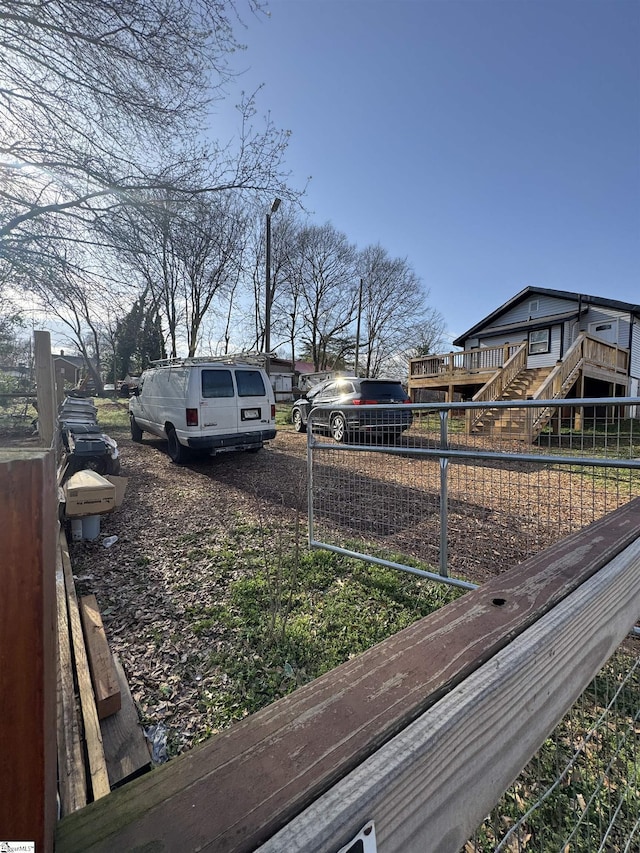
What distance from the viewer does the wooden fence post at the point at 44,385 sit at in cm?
393

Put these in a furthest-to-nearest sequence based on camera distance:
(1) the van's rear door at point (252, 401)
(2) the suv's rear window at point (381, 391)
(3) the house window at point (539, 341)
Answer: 1. (3) the house window at point (539, 341)
2. (2) the suv's rear window at point (381, 391)
3. (1) the van's rear door at point (252, 401)

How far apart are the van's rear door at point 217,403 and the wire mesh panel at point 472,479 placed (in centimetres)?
287

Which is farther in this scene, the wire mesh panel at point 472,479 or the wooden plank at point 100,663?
the wire mesh panel at point 472,479

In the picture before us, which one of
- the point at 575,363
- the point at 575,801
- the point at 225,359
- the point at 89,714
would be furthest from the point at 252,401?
the point at 575,363

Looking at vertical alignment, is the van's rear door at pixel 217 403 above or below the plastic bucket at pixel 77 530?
above

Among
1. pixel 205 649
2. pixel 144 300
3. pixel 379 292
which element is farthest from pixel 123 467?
pixel 379 292

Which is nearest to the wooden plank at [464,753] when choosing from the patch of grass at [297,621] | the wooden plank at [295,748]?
the wooden plank at [295,748]

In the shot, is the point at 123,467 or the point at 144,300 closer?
the point at 123,467

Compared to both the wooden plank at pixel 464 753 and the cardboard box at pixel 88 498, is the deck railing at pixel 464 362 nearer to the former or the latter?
the cardboard box at pixel 88 498

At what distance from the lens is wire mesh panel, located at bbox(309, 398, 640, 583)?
8.96ft

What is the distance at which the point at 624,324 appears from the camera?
17016mm

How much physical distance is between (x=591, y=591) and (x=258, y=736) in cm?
71

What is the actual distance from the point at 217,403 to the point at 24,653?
7.26 m

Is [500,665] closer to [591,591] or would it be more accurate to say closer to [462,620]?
[462,620]
